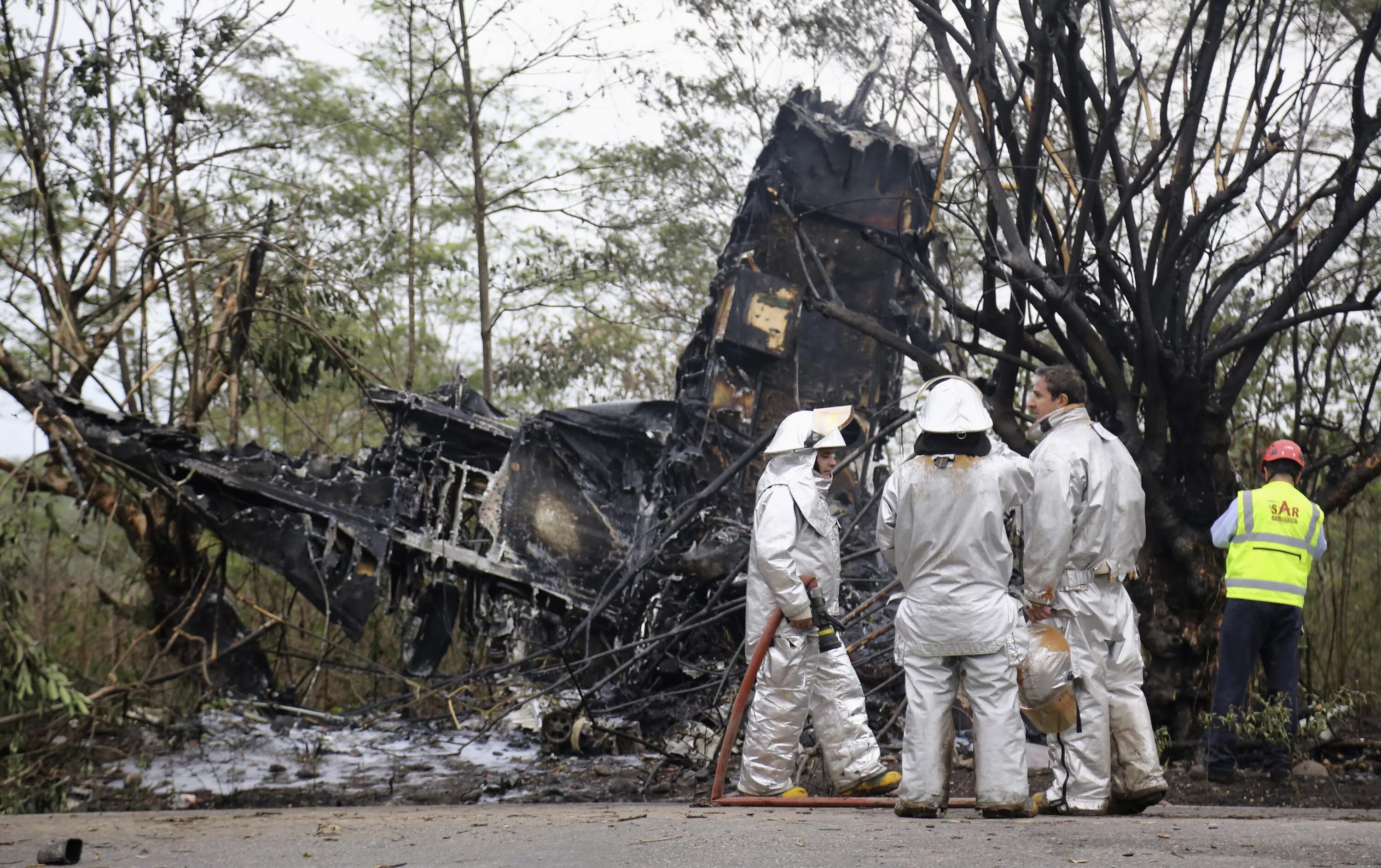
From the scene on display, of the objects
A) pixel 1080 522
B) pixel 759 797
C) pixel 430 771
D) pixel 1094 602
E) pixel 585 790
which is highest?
pixel 1080 522

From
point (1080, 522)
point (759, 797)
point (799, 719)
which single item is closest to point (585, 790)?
point (759, 797)

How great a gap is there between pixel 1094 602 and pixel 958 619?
634mm

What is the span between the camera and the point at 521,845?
4066 mm

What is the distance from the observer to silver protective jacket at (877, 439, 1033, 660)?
4.56m

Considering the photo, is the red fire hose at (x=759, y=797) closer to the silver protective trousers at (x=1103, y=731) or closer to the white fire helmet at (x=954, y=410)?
the silver protective trousers at (x=1103, y=731)

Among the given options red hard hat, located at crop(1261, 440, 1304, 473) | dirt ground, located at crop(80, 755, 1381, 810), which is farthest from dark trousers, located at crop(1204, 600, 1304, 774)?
red hard hat, located at crop(1261, 440, 1304, 473)

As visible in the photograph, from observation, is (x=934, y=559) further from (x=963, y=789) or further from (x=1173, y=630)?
(x=1173, y=630)

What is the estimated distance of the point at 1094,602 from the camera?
4.78 m

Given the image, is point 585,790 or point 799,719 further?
point 585,790

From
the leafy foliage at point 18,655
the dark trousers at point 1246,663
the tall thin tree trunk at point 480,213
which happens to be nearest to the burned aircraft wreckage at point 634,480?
the leafy foliage at point 18,655

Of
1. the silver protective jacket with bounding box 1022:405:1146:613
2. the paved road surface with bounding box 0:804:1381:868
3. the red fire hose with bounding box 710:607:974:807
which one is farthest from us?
the red fire hose with bounding box 710:607:974:807

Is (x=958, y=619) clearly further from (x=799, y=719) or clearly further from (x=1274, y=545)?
(x=1274, y=545)

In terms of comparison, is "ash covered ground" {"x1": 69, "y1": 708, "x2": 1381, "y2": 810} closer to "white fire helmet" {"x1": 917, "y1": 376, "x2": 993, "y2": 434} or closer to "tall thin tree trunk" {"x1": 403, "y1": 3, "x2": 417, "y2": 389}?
"white fire helmet" {"x1": 917, "y1": 376, "x2": 993, "y2": 434}

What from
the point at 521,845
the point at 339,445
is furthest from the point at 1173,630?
the point at 339,445
